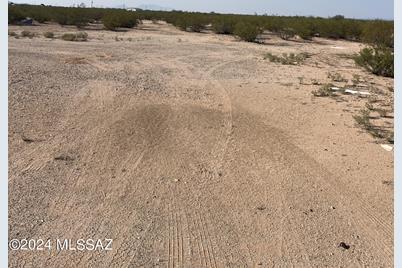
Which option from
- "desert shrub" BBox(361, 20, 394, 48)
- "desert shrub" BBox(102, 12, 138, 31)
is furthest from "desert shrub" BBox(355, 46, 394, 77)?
"desert shrub" BBox(102, 12, 138, 31)

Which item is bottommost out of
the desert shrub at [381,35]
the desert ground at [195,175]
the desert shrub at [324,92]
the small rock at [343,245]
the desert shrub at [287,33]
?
the small rock at [343,245]

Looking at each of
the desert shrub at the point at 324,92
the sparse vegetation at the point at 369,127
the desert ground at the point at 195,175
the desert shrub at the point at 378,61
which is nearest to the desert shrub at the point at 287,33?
the desert shrub at the point at 378,61

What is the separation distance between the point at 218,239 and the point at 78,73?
1084 centimetres

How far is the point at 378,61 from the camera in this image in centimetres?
1888

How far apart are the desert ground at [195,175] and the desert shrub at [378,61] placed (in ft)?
16.0

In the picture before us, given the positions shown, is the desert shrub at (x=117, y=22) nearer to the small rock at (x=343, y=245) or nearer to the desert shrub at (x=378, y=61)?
the desert shrub at (x=378, y=61)

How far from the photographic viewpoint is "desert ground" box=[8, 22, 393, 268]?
566cm

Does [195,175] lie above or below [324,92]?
below

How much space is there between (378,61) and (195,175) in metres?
13.5

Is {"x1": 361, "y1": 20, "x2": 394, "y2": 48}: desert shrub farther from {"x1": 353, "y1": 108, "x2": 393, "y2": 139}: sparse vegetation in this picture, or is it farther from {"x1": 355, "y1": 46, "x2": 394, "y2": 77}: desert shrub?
{"x1": 353, "y1": 108, "x2": 393, "y2": 139}: sparse vegetation

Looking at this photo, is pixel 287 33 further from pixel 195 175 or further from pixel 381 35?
pixel 195 175

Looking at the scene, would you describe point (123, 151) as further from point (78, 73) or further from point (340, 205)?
point (78, 73)

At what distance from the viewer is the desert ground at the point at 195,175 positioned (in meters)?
5.66

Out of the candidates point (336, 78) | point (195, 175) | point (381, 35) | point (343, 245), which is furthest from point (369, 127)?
point (381, 35)
